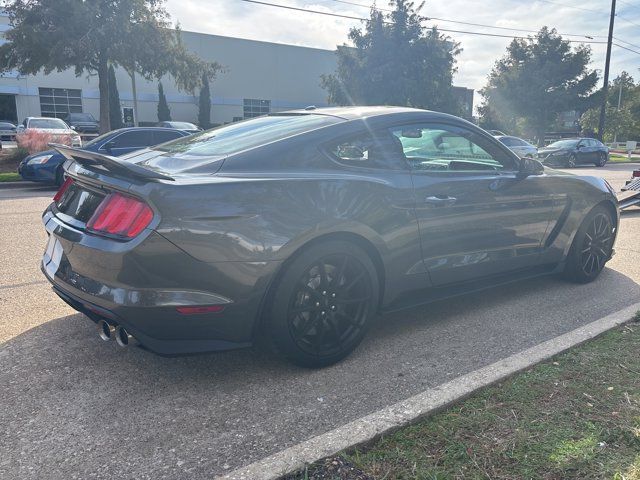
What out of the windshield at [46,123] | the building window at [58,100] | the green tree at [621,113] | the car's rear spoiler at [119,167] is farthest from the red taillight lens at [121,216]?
the green tree at [621,113]

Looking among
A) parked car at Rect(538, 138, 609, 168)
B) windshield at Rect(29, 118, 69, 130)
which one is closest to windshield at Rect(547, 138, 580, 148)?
parked car at Rect(538, 138, 609, 168)

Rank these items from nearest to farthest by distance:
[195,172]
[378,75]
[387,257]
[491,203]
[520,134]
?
[195,172], [387,257], [491,203], [378,75], [520,134]

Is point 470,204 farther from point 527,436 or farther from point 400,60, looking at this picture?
point 400,60

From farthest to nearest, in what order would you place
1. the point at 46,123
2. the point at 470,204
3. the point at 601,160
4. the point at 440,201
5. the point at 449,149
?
the point at 601,160
the point at 46,123
the point at 449,149
the point at 470,204
the point at 440,201

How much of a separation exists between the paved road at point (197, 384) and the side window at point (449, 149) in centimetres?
118

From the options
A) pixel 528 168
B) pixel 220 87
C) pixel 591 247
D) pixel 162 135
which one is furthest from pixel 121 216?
pixel 220 87

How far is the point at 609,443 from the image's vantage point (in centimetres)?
246

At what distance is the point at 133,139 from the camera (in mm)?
11836

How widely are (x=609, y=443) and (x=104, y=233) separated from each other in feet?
8.69

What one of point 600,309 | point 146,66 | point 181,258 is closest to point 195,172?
point 181,258

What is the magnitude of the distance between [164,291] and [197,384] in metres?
0.68

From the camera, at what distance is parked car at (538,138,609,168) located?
85.1ft

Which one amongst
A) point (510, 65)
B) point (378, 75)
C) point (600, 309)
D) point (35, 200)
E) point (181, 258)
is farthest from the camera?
point (510, 65)

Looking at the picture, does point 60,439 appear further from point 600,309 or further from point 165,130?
point 165,130
